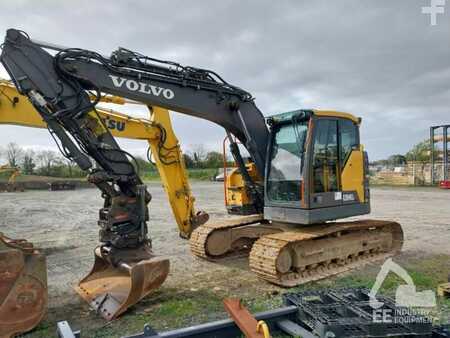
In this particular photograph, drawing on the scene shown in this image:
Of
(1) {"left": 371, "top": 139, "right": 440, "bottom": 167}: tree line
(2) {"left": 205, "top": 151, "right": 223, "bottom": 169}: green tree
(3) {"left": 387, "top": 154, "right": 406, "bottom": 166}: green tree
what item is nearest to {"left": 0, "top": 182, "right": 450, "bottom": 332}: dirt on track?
(1) {"left": 371, "top": 139, "right": 440, "bottom": 167}: tree line

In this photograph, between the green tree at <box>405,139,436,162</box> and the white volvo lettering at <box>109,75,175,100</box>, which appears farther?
the green tree at <box>405,139,436,162</box>

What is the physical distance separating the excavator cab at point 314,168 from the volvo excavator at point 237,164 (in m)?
0.02

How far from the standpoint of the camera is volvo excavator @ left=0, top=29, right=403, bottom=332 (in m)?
4.91

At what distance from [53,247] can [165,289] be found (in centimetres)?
467

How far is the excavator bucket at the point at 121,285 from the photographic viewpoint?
4605 mm

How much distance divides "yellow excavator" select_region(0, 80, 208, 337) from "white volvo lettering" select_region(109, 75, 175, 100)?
2.39m

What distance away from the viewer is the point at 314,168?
6246 millimetres

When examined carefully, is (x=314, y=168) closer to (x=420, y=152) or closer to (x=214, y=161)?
(x=420, y=152)

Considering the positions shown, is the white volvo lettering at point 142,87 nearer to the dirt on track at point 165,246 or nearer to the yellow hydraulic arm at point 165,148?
the yellow hydraulic arm at point 165,148

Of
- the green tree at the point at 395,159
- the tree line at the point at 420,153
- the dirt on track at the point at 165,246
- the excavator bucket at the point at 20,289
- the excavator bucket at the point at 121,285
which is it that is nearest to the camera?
the excavator bucket at the point at 20,289

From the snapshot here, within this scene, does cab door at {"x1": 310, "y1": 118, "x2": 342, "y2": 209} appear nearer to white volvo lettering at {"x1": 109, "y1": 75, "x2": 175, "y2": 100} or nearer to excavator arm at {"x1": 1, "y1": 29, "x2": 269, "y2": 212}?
excavator arm at {"x1": 1, "y1": 29, "x2": 269, "y2": 212}

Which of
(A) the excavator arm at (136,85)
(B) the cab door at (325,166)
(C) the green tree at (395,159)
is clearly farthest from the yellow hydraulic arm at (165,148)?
(C) the green tree at (395,159)

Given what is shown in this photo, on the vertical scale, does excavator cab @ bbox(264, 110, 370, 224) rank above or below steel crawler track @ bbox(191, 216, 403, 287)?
above

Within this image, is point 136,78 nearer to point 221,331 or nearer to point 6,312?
point 6,312
